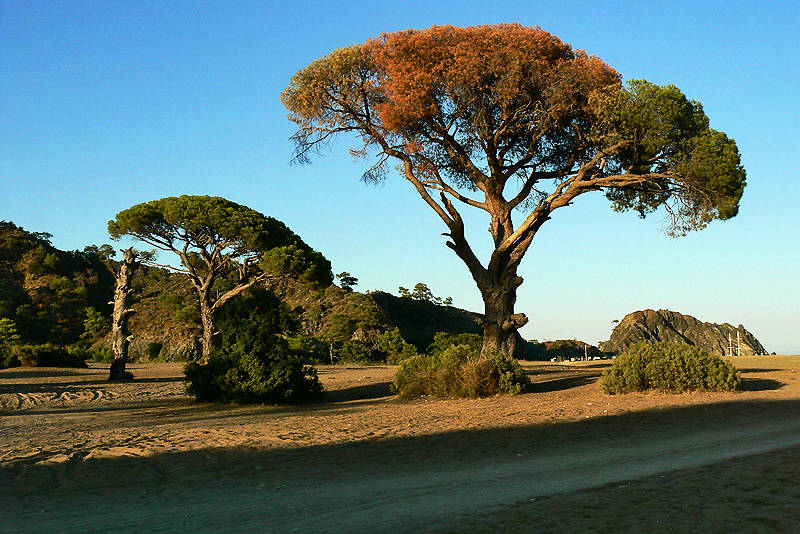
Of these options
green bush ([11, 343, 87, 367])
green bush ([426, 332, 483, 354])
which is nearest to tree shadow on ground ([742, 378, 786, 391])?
green bush ([426, 332, 483, 354])

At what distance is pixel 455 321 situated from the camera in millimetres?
62281

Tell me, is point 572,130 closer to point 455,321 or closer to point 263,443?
point 263,443

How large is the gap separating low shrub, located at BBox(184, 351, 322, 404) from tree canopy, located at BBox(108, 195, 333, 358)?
1472 cm

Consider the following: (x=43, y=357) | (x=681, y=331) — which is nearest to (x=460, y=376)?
(x=43, y=357)

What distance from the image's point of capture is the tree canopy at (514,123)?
19203 millimetres

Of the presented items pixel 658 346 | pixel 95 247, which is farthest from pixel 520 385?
pixel 95 247

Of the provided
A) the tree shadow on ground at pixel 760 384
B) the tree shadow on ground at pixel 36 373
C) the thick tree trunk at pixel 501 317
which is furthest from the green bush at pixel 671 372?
the tree shadow on ground at pixel 36 373

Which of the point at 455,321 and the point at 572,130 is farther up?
the point at 572,130

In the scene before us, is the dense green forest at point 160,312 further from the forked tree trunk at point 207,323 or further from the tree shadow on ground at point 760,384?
the tree shadow on ground at point 760,384

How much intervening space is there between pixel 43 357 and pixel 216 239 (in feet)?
32.7

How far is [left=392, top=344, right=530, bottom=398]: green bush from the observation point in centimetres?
1653

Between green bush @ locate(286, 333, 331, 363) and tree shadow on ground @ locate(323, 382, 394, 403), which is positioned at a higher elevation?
green bush @ locate(286, 333, 331, 363)

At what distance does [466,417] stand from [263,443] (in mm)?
4225

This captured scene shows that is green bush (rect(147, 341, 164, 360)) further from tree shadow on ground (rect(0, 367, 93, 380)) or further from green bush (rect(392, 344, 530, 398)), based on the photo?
green bush (rect(392, 344, 530, 398))
